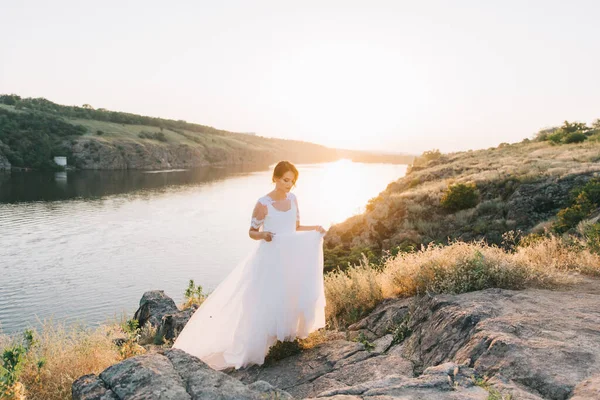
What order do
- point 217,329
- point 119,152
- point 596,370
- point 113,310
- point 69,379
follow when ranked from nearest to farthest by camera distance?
point 596,370 < point 69,379 < point 217,329 < point 113,310 < point 119,152

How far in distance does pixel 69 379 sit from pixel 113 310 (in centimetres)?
1717

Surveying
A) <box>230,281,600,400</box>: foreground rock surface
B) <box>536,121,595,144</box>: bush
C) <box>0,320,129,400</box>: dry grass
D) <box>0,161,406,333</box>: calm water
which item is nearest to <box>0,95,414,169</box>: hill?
<box>0,161,406,333</box>: calm water

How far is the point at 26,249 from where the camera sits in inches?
1174

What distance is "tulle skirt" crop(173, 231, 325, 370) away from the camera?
5660mm

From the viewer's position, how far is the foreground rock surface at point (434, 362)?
358 cm

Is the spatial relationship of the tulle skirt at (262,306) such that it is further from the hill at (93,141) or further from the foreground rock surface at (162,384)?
the hill at (93,141)

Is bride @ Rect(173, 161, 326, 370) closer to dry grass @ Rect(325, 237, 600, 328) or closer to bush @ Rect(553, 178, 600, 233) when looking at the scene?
dry grass @ Rect(325, 237, 600, 328)

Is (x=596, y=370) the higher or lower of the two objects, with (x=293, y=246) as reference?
lower

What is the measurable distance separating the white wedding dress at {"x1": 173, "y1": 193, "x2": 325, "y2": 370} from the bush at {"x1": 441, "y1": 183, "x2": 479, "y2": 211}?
46.7 feet

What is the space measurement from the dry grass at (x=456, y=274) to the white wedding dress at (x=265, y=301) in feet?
4.49

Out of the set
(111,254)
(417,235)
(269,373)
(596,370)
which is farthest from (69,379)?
(111,254)

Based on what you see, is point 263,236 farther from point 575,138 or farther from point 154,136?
point 154,136

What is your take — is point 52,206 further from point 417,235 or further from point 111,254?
point 417,235

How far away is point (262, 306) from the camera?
566 cm
